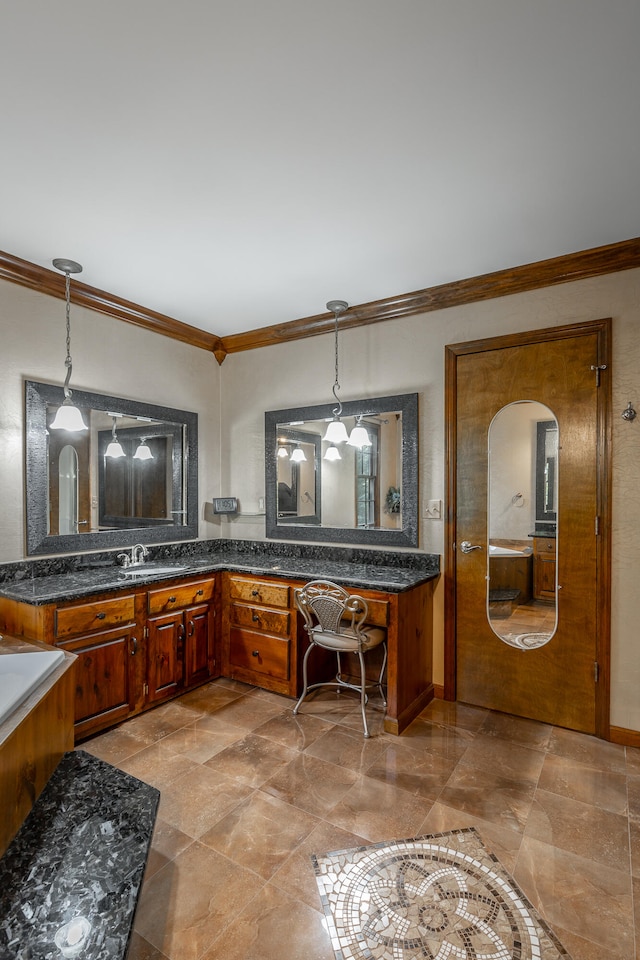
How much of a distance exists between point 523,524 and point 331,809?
5.99 ft

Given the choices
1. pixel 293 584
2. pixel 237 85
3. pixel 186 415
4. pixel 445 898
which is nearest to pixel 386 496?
pixel 293 584

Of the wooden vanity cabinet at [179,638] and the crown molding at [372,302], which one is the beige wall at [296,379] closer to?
the crown molding at [372,302]

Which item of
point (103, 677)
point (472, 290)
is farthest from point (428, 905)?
point (472, 290)

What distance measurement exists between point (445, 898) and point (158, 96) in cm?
281

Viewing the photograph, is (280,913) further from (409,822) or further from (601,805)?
(601,805)

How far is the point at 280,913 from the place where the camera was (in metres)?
1.58

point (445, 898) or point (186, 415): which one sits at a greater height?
point (186, 415)

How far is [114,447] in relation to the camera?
3408 mm

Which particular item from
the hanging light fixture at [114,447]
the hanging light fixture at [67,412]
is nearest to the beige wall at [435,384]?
the hanging light fixture at [114,447]

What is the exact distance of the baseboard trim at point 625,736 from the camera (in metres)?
2.60

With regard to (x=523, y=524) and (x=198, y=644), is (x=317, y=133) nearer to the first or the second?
(x=523, y=524)

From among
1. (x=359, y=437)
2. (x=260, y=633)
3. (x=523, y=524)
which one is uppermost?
(x=359, y=437)

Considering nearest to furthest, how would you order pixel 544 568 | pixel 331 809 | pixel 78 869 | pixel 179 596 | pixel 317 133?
pixel 78 869 → pixel 317 133 → pixel 331 809 → pixel 544 568 → pixel 179 596

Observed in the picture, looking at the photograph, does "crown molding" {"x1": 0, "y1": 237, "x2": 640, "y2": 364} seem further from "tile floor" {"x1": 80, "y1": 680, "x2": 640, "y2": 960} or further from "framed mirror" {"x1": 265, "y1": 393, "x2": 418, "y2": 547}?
"tile floor" {"x1": 80, "y1": 680, "x2": 640, "y2": 960}
